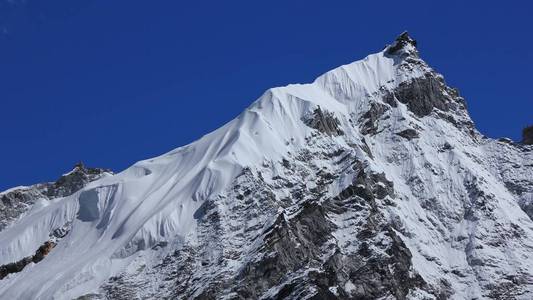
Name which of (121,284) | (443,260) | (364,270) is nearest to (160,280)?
(121,284)

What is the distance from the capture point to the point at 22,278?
643 feet

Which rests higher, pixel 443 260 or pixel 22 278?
pixel 22 278

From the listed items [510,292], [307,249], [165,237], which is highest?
[165,237]

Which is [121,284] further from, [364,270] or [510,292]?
[510,292]

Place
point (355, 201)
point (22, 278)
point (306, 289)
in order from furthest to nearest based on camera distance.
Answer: point (22, 278) → point (355, 201) → point (306, 289)

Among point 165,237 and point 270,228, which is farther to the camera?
point 165,237

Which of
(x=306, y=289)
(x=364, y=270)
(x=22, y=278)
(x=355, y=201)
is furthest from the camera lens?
(x=22, y=278)

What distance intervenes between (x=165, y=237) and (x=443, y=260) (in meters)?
38.7

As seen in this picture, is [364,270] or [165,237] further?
[165,237]

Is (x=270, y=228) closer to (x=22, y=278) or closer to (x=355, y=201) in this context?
(x=355, y=201)

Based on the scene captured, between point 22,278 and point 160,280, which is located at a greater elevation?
point 22,278

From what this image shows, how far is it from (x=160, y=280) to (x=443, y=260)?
39.5 meters

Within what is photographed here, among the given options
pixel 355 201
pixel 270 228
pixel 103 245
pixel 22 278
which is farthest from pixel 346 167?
pixel 22 278

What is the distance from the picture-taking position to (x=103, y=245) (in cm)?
19362
